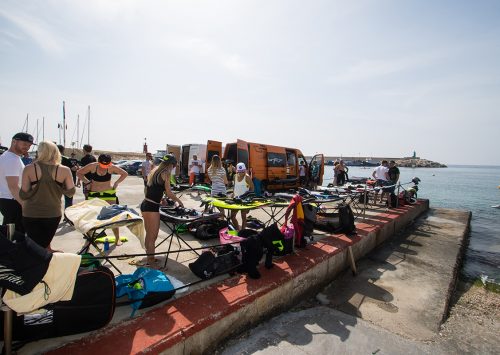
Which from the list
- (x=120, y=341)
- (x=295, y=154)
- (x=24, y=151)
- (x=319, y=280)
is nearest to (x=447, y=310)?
(x=319, y=280)

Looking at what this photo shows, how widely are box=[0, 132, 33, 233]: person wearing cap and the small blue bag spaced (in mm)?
1483

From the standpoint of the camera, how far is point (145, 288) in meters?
2.76

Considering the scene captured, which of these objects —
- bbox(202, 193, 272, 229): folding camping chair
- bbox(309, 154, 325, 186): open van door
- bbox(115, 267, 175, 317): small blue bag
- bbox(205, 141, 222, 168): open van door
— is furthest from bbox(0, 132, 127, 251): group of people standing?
bbox(309, 154, 325, 186): open van door

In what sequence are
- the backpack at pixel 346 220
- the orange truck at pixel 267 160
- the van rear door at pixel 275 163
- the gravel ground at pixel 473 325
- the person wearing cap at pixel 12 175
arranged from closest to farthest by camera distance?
the person wearing cap at pixel 12 175
the gravel ground at pixel 473 325
the backpack at pixel 346 220
the orange truck at pixel 267 160
the van rear door at pixel 275 163

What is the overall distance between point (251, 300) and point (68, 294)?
68.8 inches

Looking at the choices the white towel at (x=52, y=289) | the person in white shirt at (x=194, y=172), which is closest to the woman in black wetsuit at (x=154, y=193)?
the white towel at (x=52, y=289)

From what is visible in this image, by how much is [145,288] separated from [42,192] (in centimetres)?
152

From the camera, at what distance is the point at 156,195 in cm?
377

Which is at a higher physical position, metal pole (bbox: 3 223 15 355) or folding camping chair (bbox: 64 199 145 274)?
folding camping chair (bbox: 64 199 145 274)

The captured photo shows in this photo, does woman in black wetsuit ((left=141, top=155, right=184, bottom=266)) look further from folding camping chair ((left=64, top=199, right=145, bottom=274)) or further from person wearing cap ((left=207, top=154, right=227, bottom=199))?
person wearing cap ((left=207, top=154, right=227, bottom=199))

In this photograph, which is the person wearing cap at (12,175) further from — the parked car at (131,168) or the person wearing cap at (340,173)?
the parked car at (131,168)

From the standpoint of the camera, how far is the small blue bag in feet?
8.92

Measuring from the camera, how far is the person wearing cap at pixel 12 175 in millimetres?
3109

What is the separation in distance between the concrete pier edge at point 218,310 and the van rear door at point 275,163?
7706 millimetres
